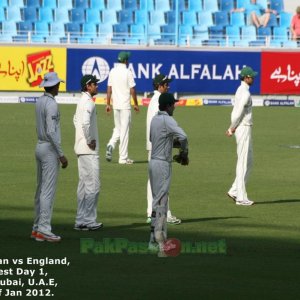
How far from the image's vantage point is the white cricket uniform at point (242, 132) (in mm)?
18219

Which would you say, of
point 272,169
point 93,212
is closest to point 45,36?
point 272,169

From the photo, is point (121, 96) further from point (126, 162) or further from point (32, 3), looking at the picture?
point (32, 3)

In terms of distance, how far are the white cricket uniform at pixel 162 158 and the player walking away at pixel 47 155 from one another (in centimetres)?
123

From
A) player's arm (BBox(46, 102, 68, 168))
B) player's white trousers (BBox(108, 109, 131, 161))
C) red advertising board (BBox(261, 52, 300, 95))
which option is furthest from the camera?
red advertising board (BBox(261, 52, 300, 95))

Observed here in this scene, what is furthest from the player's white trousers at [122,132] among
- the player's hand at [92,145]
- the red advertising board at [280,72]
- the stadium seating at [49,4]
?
the stadium seating at [49,4]

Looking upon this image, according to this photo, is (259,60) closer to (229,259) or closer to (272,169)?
(272,169)

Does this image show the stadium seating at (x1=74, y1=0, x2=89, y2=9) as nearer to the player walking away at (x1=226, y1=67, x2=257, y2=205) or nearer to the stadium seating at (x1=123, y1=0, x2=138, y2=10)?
the stadium seating at (x1=123, y1=0, x2=138, y2=10)

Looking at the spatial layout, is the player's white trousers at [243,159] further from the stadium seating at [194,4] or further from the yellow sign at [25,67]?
the stadium seating at [194,4]

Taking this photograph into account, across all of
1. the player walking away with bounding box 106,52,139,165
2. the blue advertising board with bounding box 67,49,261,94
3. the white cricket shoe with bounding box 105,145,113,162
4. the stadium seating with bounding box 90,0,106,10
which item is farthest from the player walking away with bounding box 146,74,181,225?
the stadium seating with bounding box 90,0,106,10

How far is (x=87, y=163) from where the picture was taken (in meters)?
15.4

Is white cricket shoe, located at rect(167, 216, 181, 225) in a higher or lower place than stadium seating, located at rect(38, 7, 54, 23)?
lower

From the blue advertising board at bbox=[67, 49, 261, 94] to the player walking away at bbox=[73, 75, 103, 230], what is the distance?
2365 centimetres

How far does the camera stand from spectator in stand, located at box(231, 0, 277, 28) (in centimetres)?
4425

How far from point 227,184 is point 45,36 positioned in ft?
69.0
